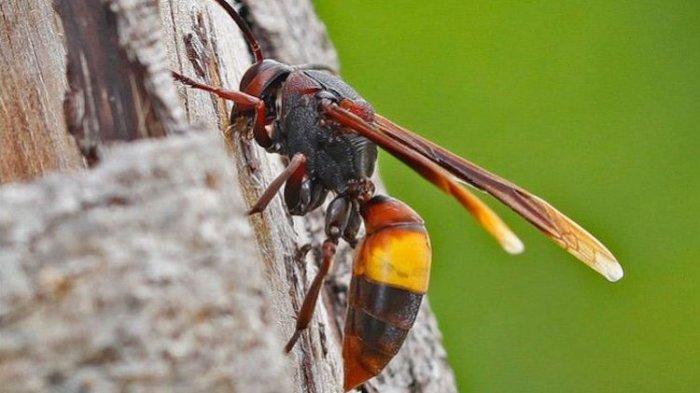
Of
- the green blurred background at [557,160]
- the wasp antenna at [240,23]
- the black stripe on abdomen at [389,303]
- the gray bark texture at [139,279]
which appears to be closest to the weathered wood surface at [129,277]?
the gray bark texture at [139,279]

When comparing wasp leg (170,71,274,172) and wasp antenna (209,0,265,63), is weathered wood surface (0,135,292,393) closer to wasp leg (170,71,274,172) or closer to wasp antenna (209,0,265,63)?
wasp leg (170,71,274,172)

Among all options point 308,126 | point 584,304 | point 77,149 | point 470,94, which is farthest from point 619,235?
point 77,149

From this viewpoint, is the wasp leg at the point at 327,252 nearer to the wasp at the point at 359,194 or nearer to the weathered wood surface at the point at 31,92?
the wasp at the point at 359,194

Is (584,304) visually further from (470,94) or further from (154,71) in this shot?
(154,71)

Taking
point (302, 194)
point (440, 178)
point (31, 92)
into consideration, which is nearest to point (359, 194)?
point (302, 194)

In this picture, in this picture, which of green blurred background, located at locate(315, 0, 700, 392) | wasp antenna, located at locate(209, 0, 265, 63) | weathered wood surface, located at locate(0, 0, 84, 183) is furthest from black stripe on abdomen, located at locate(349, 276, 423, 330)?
green blurred background, located at locate(315, 0, 700, 392)

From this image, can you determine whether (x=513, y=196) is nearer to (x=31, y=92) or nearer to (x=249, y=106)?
(x=249, y=106)

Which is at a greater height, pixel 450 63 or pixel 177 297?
pixel 177 297
